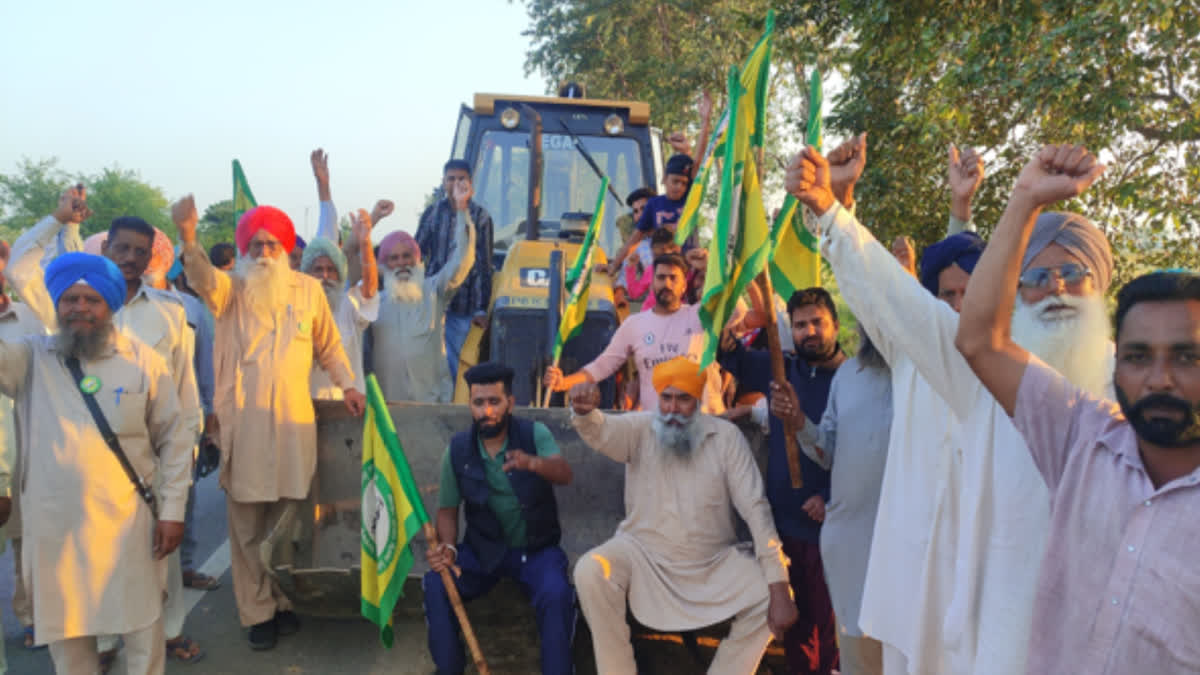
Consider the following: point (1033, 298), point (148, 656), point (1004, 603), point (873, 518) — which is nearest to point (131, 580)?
point (148, 656)

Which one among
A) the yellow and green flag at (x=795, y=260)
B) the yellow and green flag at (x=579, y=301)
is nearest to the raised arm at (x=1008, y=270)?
the yellow and green flag at (x=795, y=260)

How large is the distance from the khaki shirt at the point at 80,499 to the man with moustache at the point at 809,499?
103 inches

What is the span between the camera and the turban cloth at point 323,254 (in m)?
5.42

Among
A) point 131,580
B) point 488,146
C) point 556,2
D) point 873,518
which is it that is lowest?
point 131,580

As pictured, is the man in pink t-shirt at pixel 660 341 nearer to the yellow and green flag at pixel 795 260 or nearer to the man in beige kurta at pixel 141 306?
the yellow and green flag at pixel 795 260

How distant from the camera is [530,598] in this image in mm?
3816

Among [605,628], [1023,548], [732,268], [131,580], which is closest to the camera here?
[1023,548]

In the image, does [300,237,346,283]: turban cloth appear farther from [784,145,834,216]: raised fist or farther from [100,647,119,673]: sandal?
[784,145,834,216]: raised fist

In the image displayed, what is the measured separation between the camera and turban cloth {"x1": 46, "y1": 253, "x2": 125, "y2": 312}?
3.32 metres

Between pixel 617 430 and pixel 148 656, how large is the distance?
2186 millimetres

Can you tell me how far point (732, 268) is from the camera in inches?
120

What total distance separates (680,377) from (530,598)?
1.23 m

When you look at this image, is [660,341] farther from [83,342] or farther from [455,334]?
[83,342]

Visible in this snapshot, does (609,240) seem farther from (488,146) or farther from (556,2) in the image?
(556,2)
